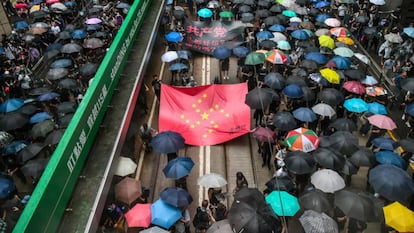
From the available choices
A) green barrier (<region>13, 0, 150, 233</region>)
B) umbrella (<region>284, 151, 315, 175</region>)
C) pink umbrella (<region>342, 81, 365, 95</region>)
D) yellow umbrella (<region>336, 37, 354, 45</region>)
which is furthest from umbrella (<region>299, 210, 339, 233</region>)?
yellow umbrella (<region>336, 37, 354, 45</region>)

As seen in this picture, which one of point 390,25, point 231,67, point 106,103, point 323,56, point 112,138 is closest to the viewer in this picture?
point 112,138

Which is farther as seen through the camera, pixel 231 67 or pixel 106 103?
pixel 231 67

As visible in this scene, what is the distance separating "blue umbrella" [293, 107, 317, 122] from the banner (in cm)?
674

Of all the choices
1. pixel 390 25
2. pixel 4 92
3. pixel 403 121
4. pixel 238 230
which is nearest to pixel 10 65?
pixel 4 92

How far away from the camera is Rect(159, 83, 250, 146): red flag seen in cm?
1340

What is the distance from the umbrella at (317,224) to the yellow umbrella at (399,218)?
140cm

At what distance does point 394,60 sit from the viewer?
17312mm

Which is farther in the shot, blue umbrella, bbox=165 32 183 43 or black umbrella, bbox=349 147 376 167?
blue umbrella, bbox=165 32 183 43

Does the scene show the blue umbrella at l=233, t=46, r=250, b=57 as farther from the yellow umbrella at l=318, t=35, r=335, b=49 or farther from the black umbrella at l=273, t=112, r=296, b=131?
the black umbrella at l=273, t=112, r=296, b=131

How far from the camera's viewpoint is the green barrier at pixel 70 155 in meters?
8.00

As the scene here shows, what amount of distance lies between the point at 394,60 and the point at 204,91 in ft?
29.7

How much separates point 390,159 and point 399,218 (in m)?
2.15

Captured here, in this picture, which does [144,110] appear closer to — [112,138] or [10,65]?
[112,138]

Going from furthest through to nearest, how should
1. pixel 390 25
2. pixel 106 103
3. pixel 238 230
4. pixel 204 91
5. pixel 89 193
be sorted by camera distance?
pixel 390 25
pixel 204 91
pixel 106 103
pixel 89 193
pixel 238 230
